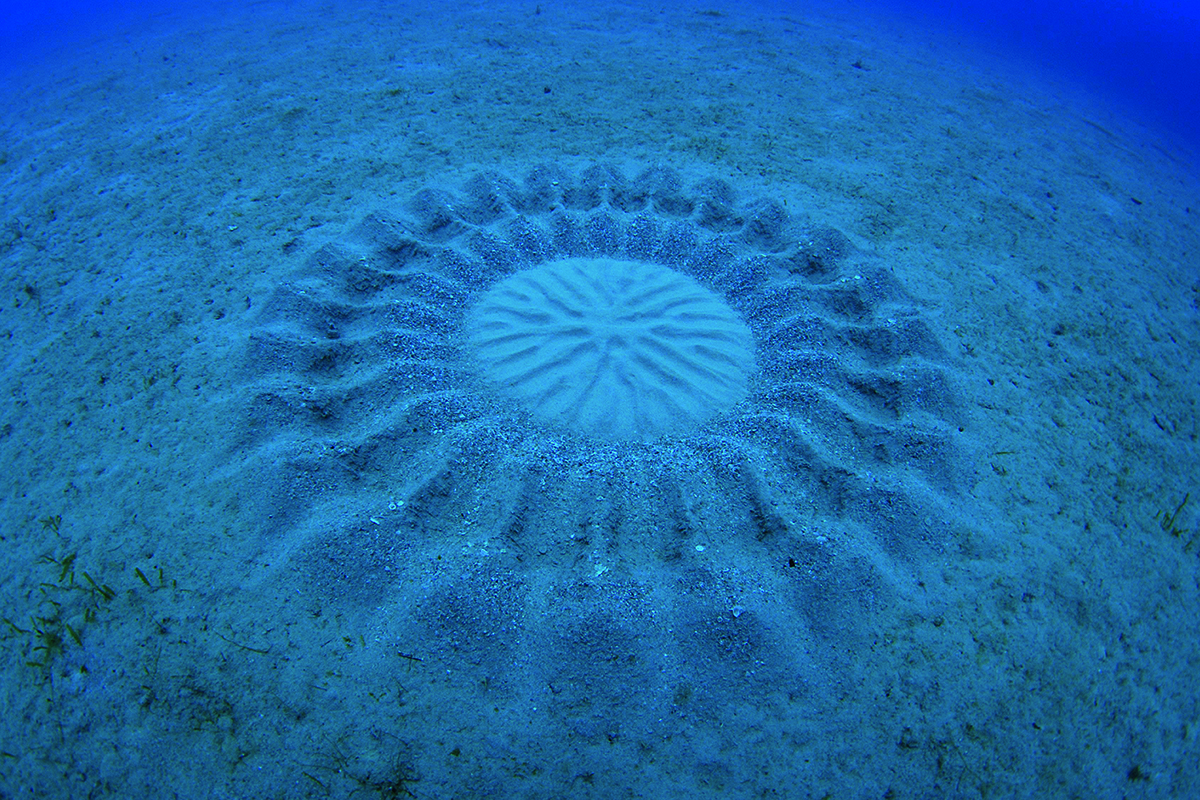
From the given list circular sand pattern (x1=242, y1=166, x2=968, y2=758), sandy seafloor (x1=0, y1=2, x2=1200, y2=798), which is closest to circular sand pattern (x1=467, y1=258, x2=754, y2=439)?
circular sand pattern (x1=242, y1=166, x2=968, y2=758)

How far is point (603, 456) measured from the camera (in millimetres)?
2588

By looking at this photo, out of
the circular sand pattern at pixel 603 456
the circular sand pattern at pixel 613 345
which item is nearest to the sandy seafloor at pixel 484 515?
the circular sand pattern at pixel 603 456

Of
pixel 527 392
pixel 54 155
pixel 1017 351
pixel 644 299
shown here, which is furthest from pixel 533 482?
pixel 54 155

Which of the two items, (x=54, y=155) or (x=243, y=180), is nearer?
(x=243, y=180)

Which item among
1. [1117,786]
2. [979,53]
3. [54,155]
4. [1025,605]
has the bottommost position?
[1117,786]

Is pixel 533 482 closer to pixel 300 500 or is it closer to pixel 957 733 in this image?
pixel 300 500

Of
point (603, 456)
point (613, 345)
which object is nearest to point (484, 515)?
point (603, 456)

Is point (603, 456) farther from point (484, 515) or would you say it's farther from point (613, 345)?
point (613, 345)

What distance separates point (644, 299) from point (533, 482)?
1395 millimetres

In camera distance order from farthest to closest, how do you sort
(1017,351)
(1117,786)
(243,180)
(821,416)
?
(243,180) < (1017,351) < (821,416) < (1117,786)

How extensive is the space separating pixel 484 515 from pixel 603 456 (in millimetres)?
594

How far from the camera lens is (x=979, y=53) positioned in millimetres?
8258

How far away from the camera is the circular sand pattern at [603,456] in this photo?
2.03 meters

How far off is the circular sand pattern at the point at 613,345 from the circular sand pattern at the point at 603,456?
0.02 meters
